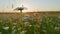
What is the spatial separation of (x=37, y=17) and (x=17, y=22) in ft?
0.54

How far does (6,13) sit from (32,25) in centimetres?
32

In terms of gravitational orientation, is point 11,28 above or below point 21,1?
below

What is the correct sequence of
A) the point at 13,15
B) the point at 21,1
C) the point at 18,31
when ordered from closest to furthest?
the point at 18,31, the point at 13,15, the point at 21,1

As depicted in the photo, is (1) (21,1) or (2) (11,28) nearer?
(2) (11,28)

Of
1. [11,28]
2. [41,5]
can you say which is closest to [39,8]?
[41,5]

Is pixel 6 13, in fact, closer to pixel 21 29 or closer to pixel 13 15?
pixel 13 15

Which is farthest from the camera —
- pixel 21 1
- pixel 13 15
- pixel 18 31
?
pixel 21 1

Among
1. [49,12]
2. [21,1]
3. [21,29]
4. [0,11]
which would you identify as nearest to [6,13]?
[0,11]

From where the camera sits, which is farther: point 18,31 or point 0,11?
point 0,11

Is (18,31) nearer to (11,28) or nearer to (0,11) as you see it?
(11,28)

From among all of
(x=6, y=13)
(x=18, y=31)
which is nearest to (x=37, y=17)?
(x=18, y=31)

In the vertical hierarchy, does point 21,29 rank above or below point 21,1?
below

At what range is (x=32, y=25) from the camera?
3.88 feet

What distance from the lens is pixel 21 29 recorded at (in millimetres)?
1149
